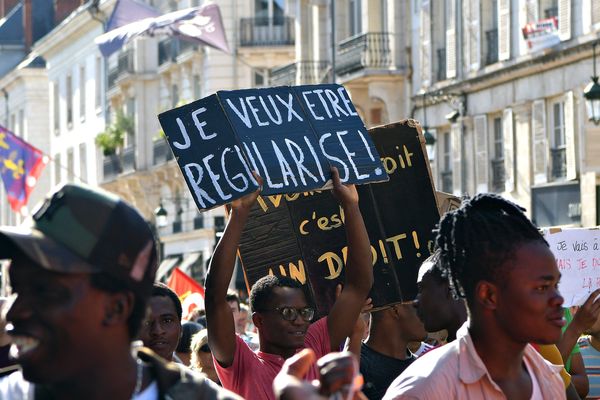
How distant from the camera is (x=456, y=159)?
30203 millimetres

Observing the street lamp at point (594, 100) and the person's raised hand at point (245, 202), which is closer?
the person's raised hand at point (245, 202)

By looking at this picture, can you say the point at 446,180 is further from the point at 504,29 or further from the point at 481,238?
the point at 481,238

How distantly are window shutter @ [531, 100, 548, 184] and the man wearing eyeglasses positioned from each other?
1982cm

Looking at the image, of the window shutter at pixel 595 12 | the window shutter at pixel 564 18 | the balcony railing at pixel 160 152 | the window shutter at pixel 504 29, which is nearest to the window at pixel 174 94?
the balcony railing at pixel 160 152

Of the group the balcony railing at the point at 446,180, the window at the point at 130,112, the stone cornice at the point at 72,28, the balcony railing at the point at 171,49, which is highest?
the stone cornice at the point at 72,28

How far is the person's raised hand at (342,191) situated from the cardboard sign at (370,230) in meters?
0.74

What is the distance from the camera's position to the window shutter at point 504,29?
92.5 ft

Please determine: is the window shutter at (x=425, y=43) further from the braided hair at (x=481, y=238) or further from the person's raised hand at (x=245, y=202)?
the braided hair at (x=481, y=238)

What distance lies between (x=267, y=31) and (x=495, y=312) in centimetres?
3844

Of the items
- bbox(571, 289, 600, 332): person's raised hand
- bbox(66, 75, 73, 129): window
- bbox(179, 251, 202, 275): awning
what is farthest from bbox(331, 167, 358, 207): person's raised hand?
bbox(66, 75, 73, 129): window

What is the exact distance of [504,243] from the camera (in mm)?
4820

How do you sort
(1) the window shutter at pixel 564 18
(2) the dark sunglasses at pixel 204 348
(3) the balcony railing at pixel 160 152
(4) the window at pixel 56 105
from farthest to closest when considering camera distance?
(4) the window at pixel 56 105 < (3) the balcony railing at pixel 160 152 < (1) the window shutter at pixel 564 18 < (2) the dark sunglasses at pixel 204 348

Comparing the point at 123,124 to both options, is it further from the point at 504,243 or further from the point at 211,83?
the point at 504,243

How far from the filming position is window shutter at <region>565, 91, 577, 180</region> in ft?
83.7
